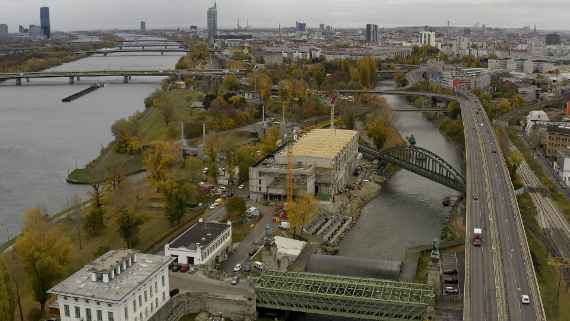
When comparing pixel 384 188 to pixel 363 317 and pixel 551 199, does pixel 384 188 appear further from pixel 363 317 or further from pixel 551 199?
pixel 363 317

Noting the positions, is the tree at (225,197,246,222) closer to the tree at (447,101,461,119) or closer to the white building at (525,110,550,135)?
the white building at (525,110,550,135)

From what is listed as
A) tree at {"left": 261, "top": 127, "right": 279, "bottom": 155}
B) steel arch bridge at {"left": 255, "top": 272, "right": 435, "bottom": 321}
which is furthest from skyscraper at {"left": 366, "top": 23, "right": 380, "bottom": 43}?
steel arch bridge at {"left": 255, "top": 272, "right": 435, "bottom": 321}

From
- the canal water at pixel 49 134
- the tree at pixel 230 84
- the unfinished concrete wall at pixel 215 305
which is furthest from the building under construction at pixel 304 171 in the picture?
the tree at pixel 230 84

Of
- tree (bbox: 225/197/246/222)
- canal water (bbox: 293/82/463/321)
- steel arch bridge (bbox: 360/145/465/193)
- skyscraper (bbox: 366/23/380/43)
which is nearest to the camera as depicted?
canal water (bbox: 293/82/463/321)

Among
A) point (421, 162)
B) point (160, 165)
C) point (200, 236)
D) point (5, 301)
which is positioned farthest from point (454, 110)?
point (5, 301)

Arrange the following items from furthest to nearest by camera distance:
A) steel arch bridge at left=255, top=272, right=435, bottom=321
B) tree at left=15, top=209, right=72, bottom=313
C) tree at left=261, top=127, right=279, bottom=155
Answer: tree at left=261, top=127, right=279, bottom=155 → tree at left=15, top=209, right=72, bottom=313 → steel arch bridge at left=255, top=272, right=435, bottom=321

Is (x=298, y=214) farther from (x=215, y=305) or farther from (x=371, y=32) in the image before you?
(x=371, y=32)
